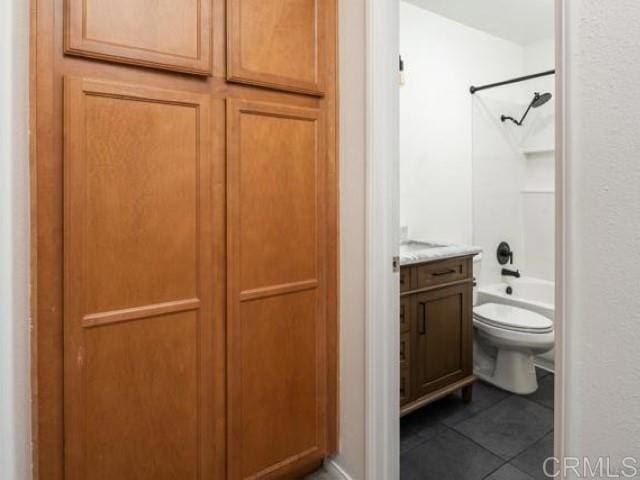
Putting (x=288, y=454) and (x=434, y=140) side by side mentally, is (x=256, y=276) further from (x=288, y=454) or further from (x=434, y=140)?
(x=434, y=140)

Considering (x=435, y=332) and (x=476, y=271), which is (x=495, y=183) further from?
(x=435, y=332)

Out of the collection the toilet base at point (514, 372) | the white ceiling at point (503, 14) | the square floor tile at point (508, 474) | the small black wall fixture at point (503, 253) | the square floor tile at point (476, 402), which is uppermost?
the white ceiling at point (503, 14)

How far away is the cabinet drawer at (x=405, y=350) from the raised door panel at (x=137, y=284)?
101 cm

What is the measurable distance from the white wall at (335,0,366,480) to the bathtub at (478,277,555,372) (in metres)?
1.75

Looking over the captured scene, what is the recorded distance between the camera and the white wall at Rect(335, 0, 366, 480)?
1521mm

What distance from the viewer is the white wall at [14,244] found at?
3.34ft

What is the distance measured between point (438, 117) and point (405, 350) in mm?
1645

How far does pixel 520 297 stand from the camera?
3.16 meters

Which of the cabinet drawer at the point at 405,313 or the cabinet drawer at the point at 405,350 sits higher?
the cabinet drawer at the point at 405,313

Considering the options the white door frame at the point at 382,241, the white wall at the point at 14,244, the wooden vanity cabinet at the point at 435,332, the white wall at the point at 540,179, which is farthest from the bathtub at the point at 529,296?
the white wall at the point at 14,244

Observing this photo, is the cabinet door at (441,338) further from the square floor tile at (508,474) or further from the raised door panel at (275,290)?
the raised door panel at (275,290)

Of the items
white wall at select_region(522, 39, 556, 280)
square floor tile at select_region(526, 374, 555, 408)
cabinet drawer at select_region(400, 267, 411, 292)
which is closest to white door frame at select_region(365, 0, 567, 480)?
cabinet drawer at select_region(400, 267, 411, 292)

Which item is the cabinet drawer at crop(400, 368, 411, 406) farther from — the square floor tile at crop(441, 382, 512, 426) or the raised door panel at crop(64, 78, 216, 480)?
the raised door panel at crop(64, 78, 216, 480)

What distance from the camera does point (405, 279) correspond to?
1985 mm
